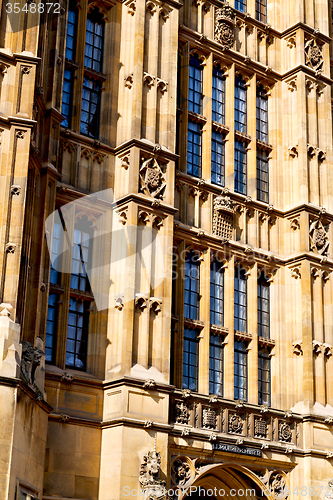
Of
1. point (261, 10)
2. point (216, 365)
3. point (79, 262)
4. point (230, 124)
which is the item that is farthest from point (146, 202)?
point (261, 10)

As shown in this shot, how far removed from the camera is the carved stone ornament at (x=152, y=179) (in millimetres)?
22266

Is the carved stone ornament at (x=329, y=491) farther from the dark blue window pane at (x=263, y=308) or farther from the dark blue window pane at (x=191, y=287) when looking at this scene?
the dark blue window pane at (x=191, y=287)

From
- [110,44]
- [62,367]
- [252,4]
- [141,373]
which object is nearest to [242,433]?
[141,373]

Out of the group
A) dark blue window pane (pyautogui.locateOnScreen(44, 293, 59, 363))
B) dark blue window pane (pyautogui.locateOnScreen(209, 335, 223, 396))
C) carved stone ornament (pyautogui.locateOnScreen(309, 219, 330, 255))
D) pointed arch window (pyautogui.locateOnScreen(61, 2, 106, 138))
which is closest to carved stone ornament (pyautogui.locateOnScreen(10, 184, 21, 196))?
dark blue window pane (pyautogui.locateOnScreen(44, 293, 59, 363))

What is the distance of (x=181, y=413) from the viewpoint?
70.4ft

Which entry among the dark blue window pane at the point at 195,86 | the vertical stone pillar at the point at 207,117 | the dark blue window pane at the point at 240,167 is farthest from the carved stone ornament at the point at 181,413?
the dark blue window pane at the point at 195,86

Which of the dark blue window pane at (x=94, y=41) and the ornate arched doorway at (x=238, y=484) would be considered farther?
the dark blue window pane at (x=94, y=41)

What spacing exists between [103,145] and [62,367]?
6.28m

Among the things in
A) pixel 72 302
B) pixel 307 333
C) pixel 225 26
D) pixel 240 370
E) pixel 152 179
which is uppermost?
pixel 225 26

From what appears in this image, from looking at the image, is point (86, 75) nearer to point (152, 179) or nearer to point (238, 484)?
point (152, 179)

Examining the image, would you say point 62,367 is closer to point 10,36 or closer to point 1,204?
point 1,204

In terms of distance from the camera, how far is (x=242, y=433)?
74.8 feet

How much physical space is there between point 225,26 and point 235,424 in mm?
12925

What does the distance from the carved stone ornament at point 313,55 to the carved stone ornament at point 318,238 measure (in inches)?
229
